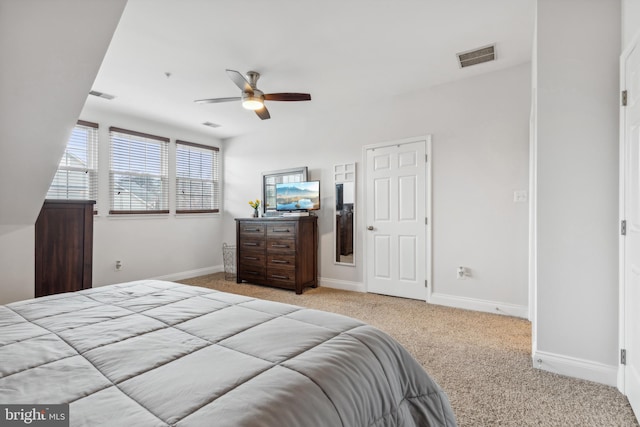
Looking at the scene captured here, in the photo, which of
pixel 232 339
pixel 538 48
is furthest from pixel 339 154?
pixel 232 339

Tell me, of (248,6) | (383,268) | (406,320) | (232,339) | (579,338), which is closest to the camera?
(232,339)

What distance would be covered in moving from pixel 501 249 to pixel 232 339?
322 centimetres

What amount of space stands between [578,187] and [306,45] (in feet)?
7.79

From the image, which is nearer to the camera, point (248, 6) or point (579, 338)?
point (579, 338)

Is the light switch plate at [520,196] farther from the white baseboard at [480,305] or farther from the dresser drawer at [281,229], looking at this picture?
the dresser drawer at [281,229]

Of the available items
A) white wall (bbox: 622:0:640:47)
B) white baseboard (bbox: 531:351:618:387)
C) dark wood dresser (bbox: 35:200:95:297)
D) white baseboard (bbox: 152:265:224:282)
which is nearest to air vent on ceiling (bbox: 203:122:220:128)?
white baseboard (bbox: 152:265:224:282)

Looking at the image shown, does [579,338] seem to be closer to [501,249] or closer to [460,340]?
[460,340]

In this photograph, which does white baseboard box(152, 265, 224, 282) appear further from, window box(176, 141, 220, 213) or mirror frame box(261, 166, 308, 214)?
mirror frame box(261, 166, 308, 214)

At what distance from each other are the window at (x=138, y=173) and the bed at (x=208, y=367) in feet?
11.4

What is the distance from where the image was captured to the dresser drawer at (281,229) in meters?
4.45

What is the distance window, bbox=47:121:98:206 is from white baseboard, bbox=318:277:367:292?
3.37 metres

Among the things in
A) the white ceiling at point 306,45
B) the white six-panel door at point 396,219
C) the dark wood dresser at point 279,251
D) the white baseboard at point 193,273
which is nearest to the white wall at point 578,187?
the white ceiling at point 306,45

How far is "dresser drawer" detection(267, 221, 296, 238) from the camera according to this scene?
4.45 metres

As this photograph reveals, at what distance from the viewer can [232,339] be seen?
112cm
